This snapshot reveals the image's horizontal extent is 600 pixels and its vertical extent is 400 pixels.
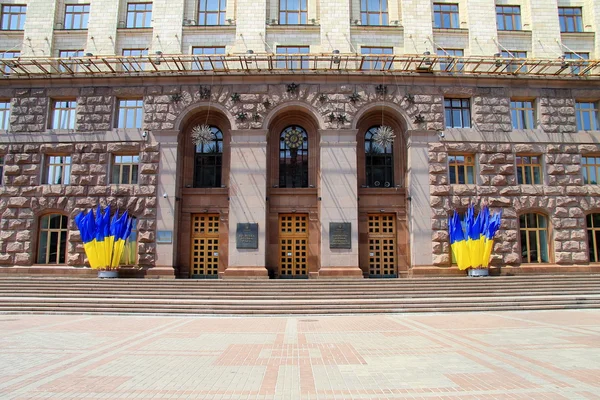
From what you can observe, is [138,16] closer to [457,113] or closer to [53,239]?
[53,239]

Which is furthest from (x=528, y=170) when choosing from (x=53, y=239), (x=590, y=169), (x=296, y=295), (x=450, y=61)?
(x=53, y=239)

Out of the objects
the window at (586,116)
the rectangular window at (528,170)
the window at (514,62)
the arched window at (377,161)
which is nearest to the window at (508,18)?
the window at (514,62)

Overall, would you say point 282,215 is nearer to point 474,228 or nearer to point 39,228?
point 474,228

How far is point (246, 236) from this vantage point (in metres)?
25.1

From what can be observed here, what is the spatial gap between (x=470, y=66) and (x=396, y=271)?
1355cm

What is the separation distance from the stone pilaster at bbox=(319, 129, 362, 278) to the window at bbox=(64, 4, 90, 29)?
17238 millimetres

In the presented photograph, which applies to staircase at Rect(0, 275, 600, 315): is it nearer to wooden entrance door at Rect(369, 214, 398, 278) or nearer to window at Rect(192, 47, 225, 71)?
wooden entrance door at Rect(369, 214, 398, 278)

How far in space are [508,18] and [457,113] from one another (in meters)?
7.63

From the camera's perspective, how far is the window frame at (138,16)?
28.1 metres

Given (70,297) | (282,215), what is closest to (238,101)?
(282,215)

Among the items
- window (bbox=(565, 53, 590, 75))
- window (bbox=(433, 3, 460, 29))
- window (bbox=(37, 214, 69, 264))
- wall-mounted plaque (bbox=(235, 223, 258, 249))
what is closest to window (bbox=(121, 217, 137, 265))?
window (bbox=(37, 214, 69, 264))

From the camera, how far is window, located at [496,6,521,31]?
2819cm

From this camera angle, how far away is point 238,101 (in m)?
26.3

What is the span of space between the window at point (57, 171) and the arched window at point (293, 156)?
12.9 metres
